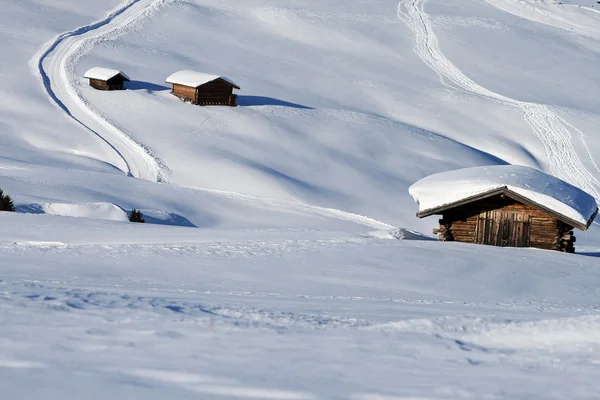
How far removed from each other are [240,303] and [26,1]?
67.4m

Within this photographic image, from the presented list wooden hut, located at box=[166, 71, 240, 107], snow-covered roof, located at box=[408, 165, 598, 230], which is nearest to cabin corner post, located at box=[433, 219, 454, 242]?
snow-covered roof, located at box=[408, 165, 598, 230]

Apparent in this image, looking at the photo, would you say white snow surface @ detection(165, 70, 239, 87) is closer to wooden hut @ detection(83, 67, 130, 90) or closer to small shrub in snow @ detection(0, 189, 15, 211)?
wooden hut @ detection(83, 67, 130, 90)

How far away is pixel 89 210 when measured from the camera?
25.1 m

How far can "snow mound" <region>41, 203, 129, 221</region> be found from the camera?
969 inches

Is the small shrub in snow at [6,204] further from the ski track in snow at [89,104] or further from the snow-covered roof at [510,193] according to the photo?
the snow-covered roof at [510,193]

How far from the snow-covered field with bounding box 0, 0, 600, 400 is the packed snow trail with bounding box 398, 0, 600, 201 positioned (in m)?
0.29

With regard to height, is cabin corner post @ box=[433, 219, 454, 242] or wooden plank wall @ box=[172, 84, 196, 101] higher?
wooden plank wall @ box=[172, 84, 196, 101]

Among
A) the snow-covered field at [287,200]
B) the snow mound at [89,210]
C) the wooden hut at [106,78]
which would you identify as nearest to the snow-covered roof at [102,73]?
the wooden hut at [106,78]

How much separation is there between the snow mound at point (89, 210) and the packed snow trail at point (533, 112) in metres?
29.8

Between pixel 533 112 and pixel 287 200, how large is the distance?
105 feet

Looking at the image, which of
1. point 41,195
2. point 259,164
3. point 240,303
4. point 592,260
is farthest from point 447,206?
point 259,164

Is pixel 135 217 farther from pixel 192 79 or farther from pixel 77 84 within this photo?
pixel 77 84

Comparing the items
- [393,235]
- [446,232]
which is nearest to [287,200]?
[393,235]

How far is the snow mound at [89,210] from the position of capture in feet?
80.7
